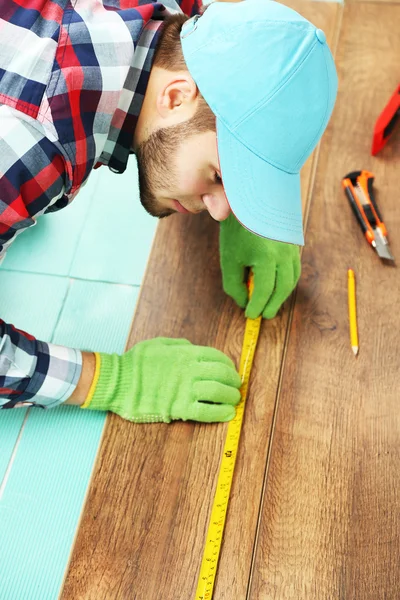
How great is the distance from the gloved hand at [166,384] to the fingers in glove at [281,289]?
16 centimetres

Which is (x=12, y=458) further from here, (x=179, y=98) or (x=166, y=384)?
(x=179, y=98)

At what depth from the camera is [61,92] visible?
928mm

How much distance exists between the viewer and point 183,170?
1.04 meters

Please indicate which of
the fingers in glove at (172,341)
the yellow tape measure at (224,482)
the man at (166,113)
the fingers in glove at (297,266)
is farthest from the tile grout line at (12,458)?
the fingers in glove at (297,266)

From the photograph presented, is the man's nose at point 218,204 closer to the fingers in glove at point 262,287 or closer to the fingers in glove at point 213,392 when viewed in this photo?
the fingers in glove at point 262,287

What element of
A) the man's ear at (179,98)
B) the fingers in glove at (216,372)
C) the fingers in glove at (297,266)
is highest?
the man's ear at (179,98)

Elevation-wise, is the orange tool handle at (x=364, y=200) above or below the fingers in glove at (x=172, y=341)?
above

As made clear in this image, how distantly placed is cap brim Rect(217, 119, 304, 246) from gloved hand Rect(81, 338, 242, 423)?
1.15 feet

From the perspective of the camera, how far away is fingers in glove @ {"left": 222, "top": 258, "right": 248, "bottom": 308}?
1313mm

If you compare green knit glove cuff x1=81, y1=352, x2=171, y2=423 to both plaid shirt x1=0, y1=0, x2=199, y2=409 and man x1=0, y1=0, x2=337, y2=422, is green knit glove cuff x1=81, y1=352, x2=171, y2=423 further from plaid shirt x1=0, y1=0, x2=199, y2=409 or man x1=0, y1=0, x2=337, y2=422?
plaid shirt x1=0, y1=0, x2=199, y2=409

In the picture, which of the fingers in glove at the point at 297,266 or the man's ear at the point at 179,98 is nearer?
the man's ear at the point at 179,98

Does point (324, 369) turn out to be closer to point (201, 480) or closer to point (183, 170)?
point (201, 480)

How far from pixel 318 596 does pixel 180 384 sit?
0.48 m

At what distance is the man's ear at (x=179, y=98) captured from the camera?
0.96 metres
